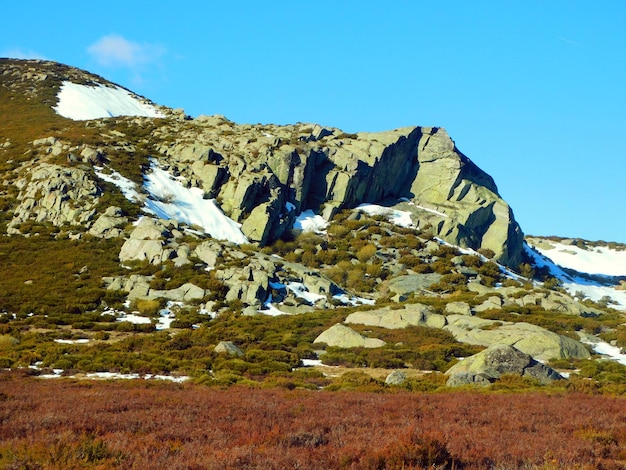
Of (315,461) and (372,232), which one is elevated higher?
(372,232)

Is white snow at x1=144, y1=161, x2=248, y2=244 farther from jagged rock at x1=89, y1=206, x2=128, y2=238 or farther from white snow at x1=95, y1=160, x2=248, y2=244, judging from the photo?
jagged rock at x1=89, y1=206, x2=128, y2=238

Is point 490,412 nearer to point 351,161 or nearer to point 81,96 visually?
point 351,161

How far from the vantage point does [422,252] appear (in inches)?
2534

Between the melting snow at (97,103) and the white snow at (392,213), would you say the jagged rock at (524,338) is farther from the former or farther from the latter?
the melting snow at (97,103)

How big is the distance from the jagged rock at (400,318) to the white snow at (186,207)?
25864mm

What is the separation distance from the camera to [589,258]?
112m

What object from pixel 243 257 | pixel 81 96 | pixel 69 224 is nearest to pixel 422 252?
pixel 243 257

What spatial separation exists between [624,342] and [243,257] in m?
34.2

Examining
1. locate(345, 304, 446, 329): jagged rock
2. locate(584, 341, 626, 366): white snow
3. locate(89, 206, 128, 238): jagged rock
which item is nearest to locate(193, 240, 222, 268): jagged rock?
locate(89, 206, 128, 238): jagged rock

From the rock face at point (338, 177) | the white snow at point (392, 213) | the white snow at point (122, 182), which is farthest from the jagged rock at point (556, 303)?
the white snow at point (122, 182)

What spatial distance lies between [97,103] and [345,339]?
98.8m

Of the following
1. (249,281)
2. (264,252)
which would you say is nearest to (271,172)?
(264,252)

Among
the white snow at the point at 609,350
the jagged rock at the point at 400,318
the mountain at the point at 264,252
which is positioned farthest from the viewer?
the jagged rock at the point at 400,318

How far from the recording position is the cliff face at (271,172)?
202 feet
